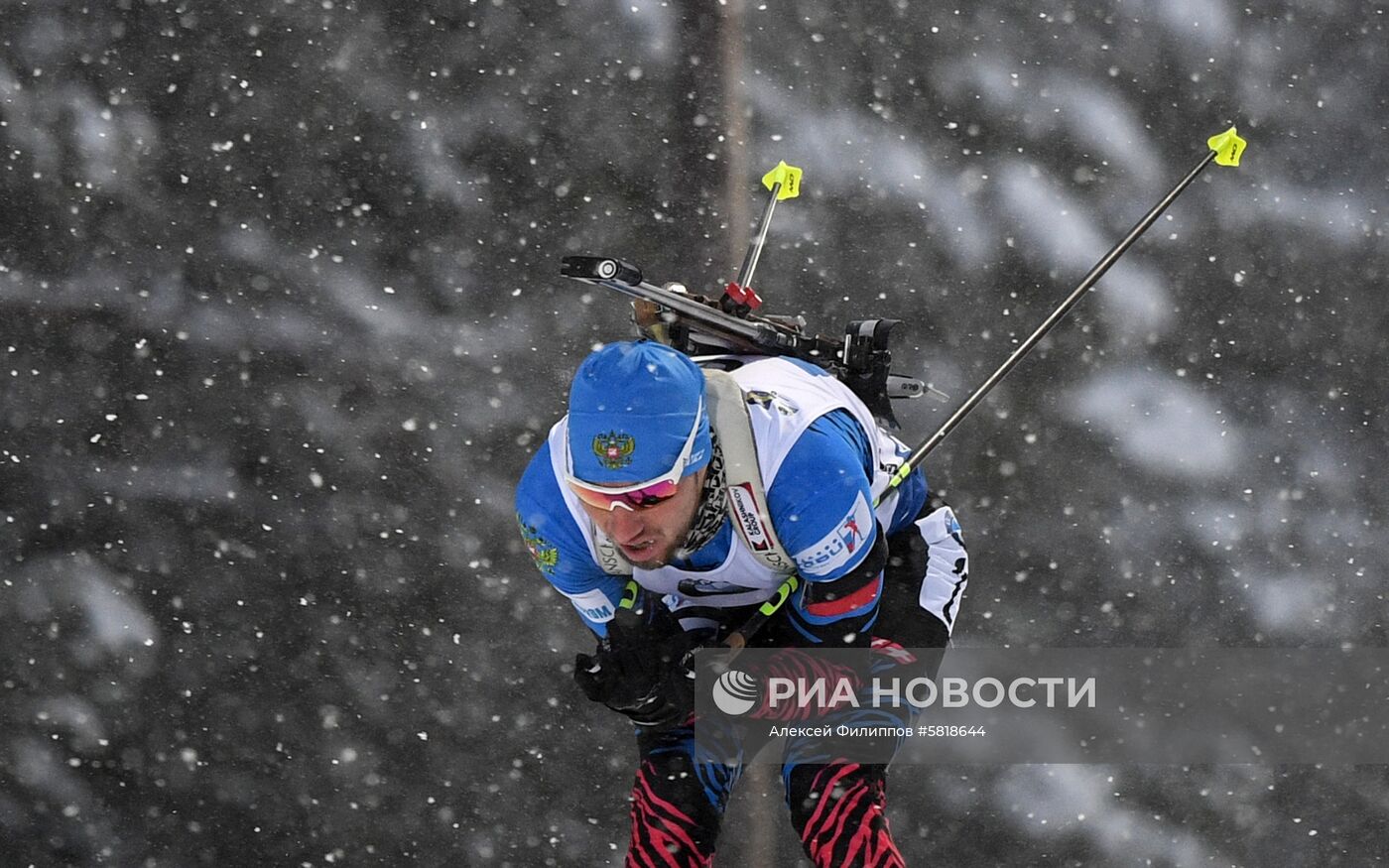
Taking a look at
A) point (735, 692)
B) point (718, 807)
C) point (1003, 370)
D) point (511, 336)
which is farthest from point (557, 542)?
point (511, 336)

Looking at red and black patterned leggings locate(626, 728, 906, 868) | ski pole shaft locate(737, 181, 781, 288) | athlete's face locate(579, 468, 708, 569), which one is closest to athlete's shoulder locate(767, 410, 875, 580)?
athlete's face locate(579, 468, 708, 569)

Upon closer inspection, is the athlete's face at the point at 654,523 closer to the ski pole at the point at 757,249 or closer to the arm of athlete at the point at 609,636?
the arm of athlete at the point at 609,636

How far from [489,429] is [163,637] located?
3.73 feet

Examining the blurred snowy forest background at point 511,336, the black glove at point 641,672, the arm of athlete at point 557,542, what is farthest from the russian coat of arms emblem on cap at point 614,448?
the blurred snowy forest background at point 511,336

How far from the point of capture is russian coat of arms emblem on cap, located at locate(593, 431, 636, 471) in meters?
2.34

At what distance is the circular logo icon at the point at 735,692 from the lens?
2756mm

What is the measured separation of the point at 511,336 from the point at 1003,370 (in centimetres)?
200

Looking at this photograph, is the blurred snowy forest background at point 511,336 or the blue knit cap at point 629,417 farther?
the blurred snowy forest background at point 511,336

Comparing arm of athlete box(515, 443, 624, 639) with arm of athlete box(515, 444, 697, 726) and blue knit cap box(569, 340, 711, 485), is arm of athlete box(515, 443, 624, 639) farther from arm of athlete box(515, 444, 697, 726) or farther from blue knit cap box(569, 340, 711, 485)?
blue knit cap box(569, 340, 711, 485)

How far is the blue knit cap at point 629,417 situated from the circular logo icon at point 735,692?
53 centimetres

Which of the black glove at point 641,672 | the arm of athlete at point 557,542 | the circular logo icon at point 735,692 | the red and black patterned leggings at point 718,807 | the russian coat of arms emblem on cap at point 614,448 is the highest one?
the arm of athlete at point 557,542

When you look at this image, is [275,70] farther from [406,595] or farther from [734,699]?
[734,699]

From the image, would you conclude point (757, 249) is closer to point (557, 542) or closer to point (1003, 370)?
point (1003, 370)

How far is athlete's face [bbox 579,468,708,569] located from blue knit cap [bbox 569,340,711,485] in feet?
0.18
